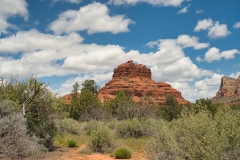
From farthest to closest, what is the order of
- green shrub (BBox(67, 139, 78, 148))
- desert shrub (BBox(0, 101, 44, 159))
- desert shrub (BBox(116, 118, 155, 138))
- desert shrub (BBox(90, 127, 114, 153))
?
desert shrub (BBox(116, 118, 155, 138))
green shrub (BBox(67, 139, 78, 148))
desert shrub (BBox(90, 127, 114, 153))
desert shrub (BBox(0, 101, 44, 159))

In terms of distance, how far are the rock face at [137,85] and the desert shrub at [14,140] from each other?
126336mm

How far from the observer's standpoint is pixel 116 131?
3016 cm

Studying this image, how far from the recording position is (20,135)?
16.0 m

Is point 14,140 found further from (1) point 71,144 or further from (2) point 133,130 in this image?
(2) point 133,130

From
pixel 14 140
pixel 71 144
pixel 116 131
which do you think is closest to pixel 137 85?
pixel 116 131

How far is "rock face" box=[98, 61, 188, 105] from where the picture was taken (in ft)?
497

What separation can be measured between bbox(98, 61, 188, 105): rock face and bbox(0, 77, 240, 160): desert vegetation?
10655 centimetres

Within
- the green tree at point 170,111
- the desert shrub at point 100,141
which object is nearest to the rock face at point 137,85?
the green tree at point 170,111

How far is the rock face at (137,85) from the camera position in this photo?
151 metres

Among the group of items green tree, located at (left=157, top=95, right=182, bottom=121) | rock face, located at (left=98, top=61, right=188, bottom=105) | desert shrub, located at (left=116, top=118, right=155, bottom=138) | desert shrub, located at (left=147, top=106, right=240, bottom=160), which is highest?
rock face, located at (left=98, top=61, right=188, bottom=105)

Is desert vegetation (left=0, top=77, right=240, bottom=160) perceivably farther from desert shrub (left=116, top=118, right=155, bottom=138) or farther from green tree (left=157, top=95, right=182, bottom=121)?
green tree (left=157, top=95, right=182, bottom=121)

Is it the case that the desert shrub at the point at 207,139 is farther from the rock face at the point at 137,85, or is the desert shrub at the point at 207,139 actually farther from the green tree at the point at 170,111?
the rock face at the point at 137,85

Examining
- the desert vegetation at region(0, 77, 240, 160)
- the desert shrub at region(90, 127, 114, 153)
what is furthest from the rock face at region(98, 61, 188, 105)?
the desert shrub at region(90, 127, 114, 153)

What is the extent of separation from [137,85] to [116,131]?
13059 centimetres
